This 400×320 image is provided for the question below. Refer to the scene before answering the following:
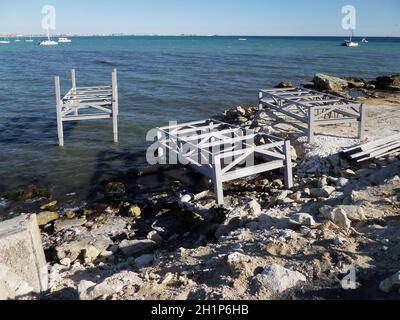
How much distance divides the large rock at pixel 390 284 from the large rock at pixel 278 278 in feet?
3.28

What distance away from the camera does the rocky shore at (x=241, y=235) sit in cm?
586

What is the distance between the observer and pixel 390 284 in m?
5.49

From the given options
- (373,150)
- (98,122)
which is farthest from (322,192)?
(98,122)

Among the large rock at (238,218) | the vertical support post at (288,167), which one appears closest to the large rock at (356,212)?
the large rock at (238,218)

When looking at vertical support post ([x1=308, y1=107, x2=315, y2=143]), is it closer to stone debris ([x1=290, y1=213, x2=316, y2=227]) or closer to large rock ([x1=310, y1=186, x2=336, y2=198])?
large rock ([x1=310, y1=186, x2=336, y2=198])

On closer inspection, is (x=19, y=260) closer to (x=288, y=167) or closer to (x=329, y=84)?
(x=288, y=167)

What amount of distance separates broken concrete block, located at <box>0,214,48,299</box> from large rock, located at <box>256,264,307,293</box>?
332 cm

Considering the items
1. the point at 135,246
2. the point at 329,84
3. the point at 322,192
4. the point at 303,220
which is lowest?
the point at 135,246

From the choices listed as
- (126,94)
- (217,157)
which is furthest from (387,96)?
(217,157)

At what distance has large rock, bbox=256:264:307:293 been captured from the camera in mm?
5707

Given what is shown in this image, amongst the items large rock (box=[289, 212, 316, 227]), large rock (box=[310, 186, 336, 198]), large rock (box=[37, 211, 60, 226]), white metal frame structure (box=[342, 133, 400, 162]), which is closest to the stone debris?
large rock (box=[289, 212, 316, 227])

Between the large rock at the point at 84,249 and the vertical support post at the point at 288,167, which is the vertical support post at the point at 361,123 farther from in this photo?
the large rock at the point at 84,249

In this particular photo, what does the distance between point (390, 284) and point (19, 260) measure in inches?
203

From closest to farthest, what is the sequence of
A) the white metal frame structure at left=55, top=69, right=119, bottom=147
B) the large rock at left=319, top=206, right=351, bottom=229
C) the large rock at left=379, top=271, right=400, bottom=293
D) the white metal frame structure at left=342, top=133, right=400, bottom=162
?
the large rock at left=379, top=271, right=400, bottom=293, the large rock at left=319, top=206, right=351, bottom=229, the white metal frame structure at left=342, top=133, right=400, bottom=162, the white metal frame structure at left=55, top=69, right=119, bottom=147
